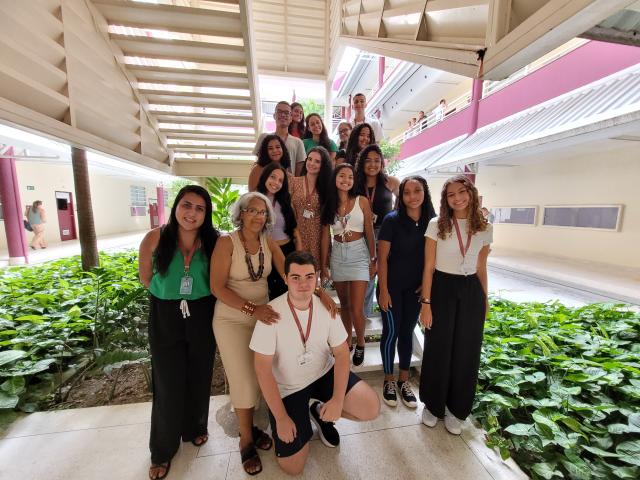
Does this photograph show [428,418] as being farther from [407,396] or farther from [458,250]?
[458,250]

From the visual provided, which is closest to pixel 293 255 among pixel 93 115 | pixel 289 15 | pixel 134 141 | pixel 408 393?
pixel 408 393

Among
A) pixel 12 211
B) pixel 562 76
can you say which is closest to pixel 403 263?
pixel 562 76

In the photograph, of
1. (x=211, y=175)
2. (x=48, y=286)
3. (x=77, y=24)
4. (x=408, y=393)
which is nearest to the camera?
(x=408, y=393)

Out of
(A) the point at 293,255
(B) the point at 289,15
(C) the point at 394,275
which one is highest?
(B) the point at 289,15

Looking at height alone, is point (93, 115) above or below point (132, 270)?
above

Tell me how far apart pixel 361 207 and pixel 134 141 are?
422cm

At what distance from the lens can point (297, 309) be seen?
5.30ft

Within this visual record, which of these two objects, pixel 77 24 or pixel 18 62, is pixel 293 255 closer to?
pixel 18 62

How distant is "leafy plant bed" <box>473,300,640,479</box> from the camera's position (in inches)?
64.3

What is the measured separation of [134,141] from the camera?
178 inches

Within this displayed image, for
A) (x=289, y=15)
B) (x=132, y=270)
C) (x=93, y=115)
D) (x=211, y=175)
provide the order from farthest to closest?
1. (x=289, y=15)
2. (x=211, y=175)
3. (x=132, y=270)
4. (x=93, y=115)

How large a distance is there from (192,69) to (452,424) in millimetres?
5345

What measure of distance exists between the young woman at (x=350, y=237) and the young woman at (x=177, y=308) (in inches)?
38.2

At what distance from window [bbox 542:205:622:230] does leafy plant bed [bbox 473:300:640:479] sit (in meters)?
4.85
